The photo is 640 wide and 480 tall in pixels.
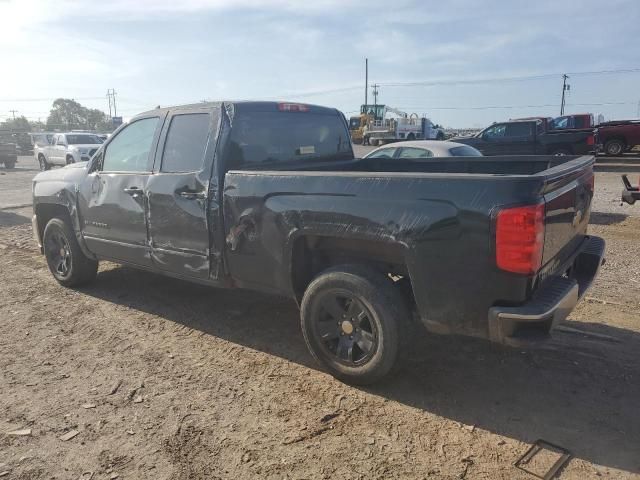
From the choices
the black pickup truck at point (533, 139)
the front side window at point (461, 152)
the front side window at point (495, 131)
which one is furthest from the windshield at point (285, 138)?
the front side window at point (495, 131)

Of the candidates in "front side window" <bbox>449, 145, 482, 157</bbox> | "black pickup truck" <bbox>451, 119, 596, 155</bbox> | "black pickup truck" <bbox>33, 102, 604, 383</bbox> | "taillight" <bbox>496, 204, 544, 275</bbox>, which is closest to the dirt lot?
→ "black pickup truck" <bbox>33, 102, 604, 383</bbox>

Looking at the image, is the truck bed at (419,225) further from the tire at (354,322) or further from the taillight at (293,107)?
the taillight at (293,107)

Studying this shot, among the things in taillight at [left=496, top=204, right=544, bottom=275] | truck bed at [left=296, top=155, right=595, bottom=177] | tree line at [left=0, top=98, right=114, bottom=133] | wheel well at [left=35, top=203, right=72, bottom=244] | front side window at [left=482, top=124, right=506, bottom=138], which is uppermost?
tree line at [left=0, top=98, right=114, bottom=133]

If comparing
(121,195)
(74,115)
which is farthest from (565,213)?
(74,115)

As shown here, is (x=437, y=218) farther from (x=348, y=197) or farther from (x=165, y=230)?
(x=165, y=230)

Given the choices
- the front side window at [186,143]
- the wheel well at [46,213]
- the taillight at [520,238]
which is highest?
the front side window at [186,143]

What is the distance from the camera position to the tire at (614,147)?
22062 mm

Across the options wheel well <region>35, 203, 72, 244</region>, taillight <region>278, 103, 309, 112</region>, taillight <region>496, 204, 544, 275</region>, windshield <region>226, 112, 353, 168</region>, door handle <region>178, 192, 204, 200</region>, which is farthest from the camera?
wheel well <region>35, 203, 72, 244</region>

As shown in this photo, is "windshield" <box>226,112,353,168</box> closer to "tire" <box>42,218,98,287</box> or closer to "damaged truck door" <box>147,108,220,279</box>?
"damaged truck door" <box>147,108,220,279</box>

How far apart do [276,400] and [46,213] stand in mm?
4268

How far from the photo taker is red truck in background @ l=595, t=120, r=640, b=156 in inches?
848

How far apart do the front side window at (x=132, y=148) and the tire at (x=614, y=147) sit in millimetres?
22754

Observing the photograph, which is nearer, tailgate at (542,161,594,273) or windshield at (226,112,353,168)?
tailgate at (542,161,594,273)

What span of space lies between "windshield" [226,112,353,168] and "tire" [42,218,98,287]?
2.58m
